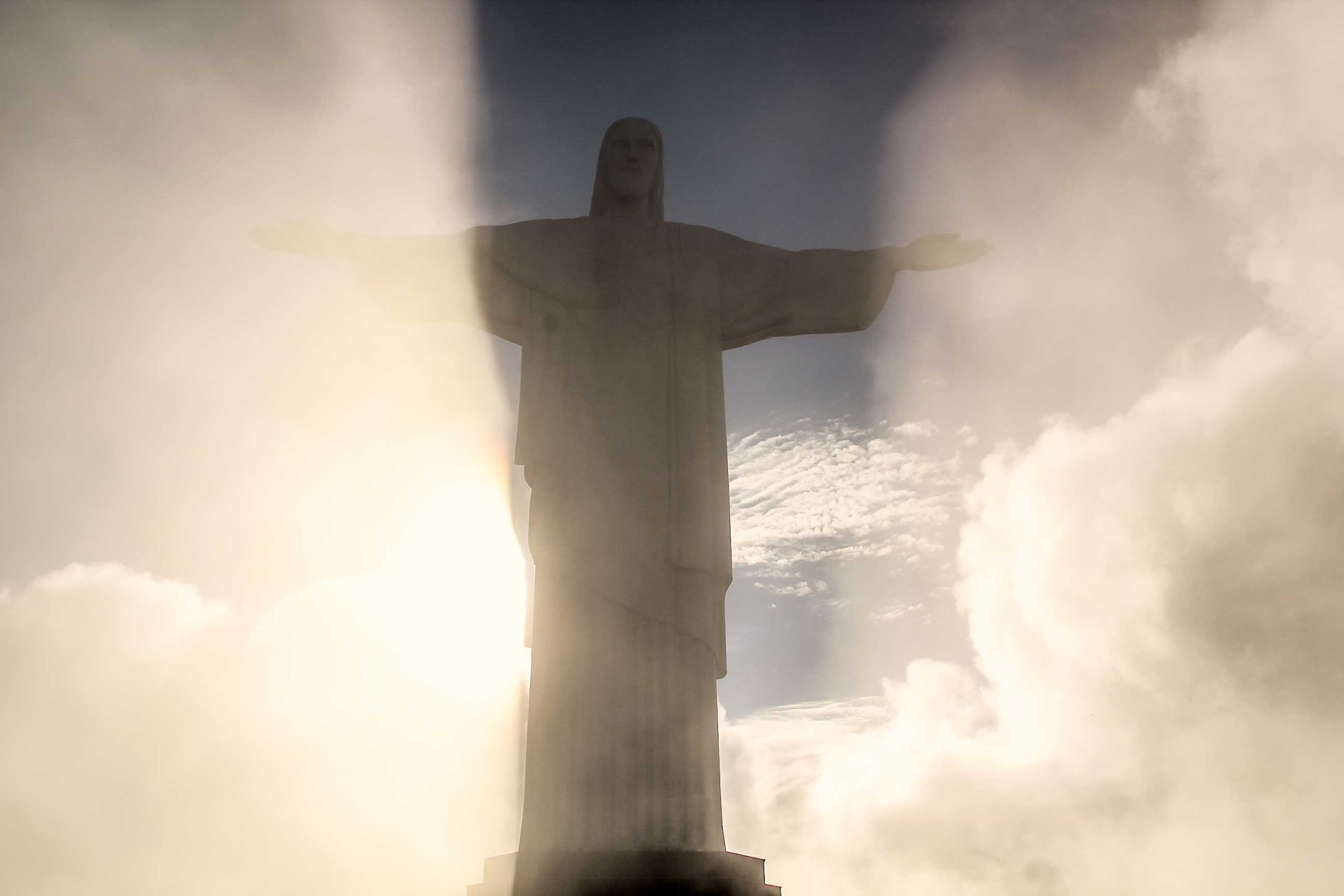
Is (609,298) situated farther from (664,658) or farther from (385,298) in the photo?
(664,658)

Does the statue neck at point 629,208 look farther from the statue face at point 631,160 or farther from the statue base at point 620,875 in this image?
the statue base at point 620,875

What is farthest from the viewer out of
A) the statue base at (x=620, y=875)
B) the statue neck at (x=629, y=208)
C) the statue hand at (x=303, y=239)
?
the statue neck at (x=629, y=208)

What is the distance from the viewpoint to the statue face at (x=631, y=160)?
7.39 m

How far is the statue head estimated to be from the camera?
740 centimetres

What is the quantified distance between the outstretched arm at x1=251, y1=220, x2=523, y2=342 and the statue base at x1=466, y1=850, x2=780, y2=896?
3.81 metres

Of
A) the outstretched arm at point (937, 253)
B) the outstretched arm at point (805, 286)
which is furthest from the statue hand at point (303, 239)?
the outstretched arm at point (937, 253)

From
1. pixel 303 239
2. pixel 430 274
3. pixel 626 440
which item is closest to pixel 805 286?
pixel 626 440

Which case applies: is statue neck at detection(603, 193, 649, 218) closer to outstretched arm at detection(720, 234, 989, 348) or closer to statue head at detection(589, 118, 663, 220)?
statue head at detection(589, 118, 663, 220)

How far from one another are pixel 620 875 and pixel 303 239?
4782mm

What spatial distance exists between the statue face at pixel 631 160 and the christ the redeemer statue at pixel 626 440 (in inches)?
0.6

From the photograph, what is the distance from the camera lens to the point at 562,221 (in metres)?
7.37

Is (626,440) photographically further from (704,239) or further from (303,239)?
(303,239)

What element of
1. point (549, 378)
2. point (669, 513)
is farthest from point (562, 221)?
point (669, 513)

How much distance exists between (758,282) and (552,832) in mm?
4122
